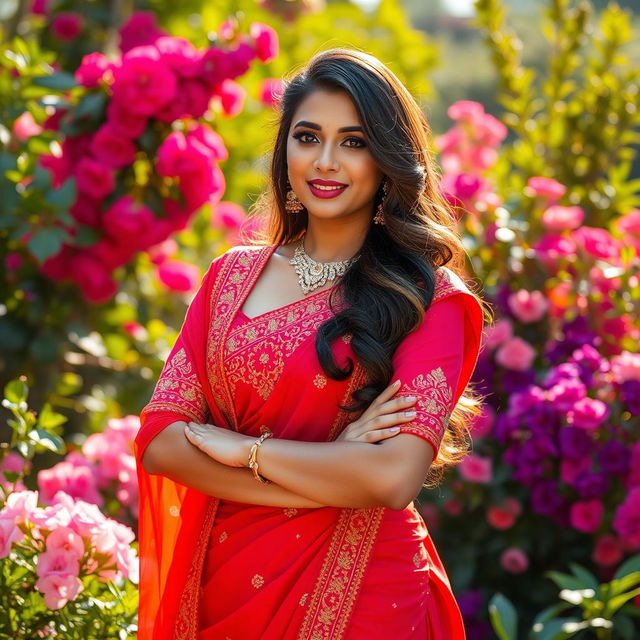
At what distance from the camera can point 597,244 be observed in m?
3.78

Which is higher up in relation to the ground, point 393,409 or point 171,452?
point 393,409

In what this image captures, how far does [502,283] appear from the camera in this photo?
3.93 meters

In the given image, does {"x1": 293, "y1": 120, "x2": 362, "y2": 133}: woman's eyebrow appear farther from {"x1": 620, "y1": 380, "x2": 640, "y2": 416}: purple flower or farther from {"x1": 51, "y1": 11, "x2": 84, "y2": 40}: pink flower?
{"x1": 51, "y1": 11, "x2": 84, "y2": 40}: pink flower

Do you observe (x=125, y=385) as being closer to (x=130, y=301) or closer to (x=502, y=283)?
(x=130, y=301)

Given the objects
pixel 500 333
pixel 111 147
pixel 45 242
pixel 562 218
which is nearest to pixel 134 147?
pixel 111 147

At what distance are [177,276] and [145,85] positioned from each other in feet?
3.20

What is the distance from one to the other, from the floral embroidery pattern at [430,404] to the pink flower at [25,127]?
2.16 metres

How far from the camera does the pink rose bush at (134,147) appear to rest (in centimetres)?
363

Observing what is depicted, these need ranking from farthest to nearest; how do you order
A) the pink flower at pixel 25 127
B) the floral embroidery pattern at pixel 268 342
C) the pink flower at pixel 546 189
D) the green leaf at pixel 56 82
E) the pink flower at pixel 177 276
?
the pink flower at pixel 177 276 → the pink flower at pixel 546 189 → the pink flower at pixel 25 127 → the green leaf at pixel 56 82 → the floral embroidery pattern at pixel 268 342

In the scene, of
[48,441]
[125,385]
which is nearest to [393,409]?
[48,441]

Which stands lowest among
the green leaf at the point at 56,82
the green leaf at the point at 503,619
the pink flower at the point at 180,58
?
the green leaf at the point at 503,619

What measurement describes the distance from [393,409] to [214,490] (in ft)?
1.23

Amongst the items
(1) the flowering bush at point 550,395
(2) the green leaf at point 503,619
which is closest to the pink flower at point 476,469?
(1) the flowering bush at point 550,395

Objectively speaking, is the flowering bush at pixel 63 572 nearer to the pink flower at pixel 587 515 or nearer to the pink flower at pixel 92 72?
the pink flower at pixel 587 515
